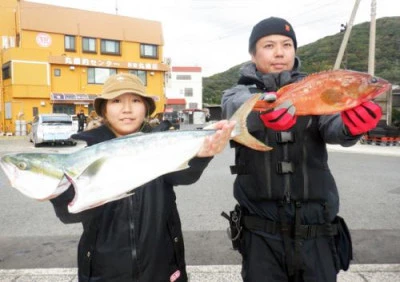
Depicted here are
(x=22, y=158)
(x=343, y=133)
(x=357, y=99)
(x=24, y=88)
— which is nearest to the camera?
(x=22, y=158)

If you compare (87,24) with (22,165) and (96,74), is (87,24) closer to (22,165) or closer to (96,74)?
(96,74)

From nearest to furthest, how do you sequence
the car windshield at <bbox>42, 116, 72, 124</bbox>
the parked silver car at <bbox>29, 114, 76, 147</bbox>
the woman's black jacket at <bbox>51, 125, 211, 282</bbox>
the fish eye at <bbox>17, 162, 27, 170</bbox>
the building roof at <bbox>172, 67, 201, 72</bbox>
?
the fish eye at <bbox>17, 162, 27, 170</bbox> < the woman's black jacket at <bbox>51, 125, 211, 282</bbox> < the parked silver car at <bbox>29, 114, 76, 147</bbox> < the car windshield at <bbox>42, 116, 72, 124</bbox> < the building roof at <bbox>172, 67, 201, 72</bbox>

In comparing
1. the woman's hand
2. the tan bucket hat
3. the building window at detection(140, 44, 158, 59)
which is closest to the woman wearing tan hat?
the tan bucket hat

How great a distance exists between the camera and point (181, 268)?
2559mm

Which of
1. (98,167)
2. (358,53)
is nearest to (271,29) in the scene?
(98,167)

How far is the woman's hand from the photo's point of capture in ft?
6.74

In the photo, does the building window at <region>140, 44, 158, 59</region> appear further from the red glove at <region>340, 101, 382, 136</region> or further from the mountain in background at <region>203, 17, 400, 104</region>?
the mountain in background at <region>203, 17, 400, 104</region>

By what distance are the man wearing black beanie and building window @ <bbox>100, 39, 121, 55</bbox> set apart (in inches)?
1358

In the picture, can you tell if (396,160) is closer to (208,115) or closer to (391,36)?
(208,115)

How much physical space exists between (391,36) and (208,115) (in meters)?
74.7

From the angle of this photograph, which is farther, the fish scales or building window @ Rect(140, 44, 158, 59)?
building window @ Rect(140, 44, 158, 59)

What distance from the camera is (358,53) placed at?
290 ft

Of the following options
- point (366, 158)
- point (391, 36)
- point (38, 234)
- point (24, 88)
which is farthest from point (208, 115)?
point (391, 36)

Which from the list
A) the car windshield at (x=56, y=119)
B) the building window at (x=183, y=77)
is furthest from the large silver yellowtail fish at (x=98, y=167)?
the building window at (x=183, y=77)
